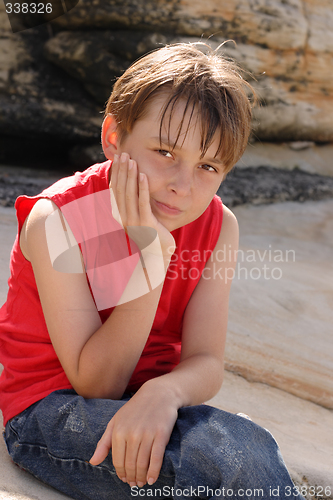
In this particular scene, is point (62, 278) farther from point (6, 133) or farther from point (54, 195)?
point (6, 133)

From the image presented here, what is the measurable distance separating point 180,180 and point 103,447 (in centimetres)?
74

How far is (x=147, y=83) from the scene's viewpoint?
4.64ft

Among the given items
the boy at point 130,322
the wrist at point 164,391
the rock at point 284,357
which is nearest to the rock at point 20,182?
the rock at point 284,357

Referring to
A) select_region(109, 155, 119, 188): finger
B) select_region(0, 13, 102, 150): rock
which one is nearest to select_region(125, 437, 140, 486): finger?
select_region(109, 155, 119, 188): finger

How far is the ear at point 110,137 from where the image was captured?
1534 millimetres

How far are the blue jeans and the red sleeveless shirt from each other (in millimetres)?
79

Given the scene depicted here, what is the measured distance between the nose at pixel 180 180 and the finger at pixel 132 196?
0.10 m

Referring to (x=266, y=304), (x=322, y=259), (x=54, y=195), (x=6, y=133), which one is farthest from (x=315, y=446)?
(x=6, y=133)

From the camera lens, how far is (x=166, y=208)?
144cm

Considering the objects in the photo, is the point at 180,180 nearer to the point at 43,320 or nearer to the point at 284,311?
the point at 43,320

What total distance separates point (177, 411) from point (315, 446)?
922mm

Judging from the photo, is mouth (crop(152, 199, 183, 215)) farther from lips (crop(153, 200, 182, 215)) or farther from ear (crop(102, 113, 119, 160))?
ear (crop(102, 113, 119, 160))

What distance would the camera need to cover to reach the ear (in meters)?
1.53

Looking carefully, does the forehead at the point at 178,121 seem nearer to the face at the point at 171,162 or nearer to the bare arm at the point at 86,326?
the face at the point at 171,162
